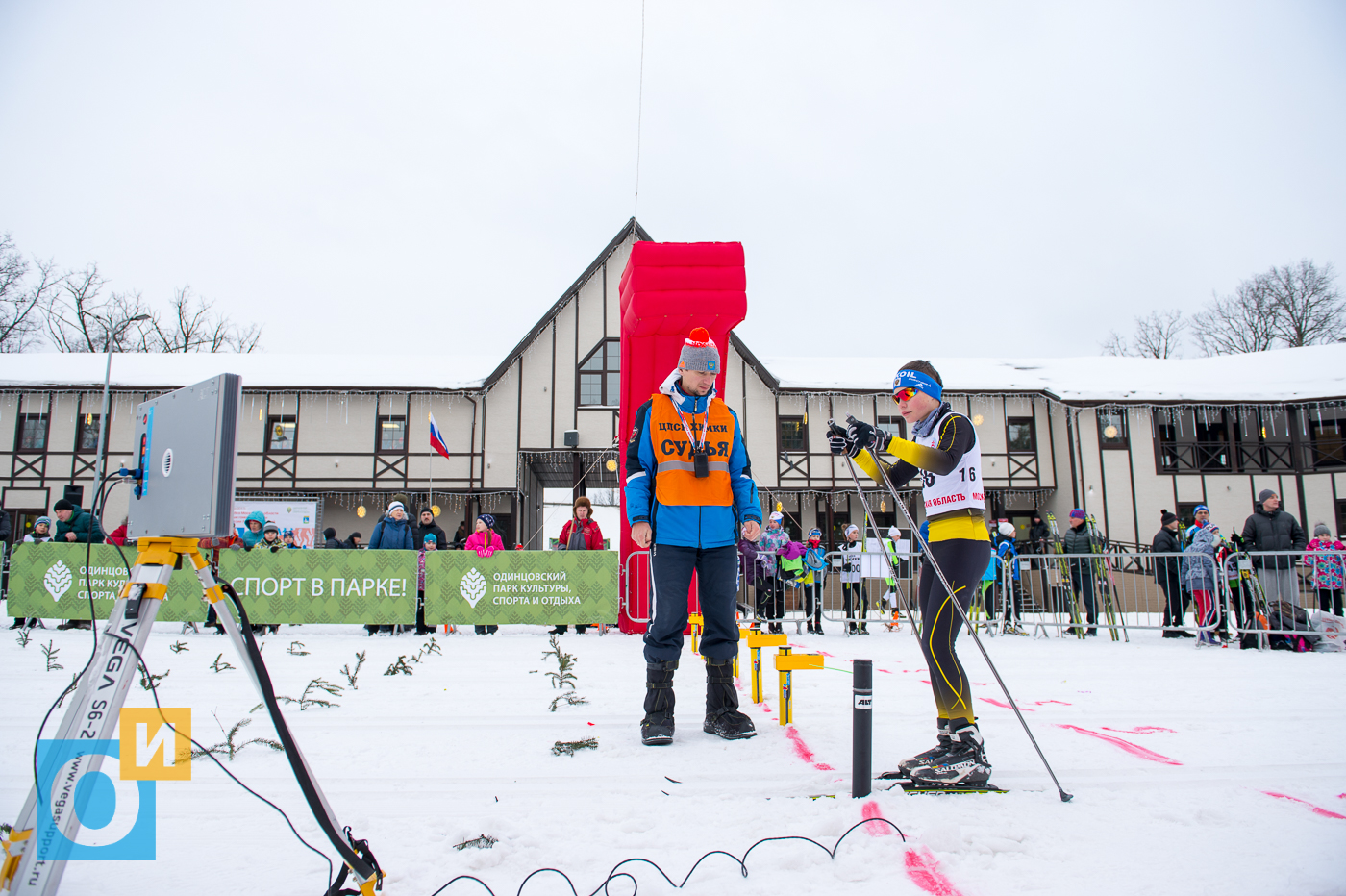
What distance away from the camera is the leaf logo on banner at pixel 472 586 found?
28.0 feet

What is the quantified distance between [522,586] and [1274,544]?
29.4 ft

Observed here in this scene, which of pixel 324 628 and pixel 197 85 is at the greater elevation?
pixel 197 85

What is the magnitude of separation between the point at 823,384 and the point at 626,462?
17314 millimetres

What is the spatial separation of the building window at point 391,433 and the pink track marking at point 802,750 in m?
18.7

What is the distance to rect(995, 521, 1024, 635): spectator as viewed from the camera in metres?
9.80

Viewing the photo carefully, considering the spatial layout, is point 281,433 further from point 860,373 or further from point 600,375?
point 860,373

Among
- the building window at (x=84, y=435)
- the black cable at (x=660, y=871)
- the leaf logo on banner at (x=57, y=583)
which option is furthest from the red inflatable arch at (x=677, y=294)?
the building window at (x=84, y=435)

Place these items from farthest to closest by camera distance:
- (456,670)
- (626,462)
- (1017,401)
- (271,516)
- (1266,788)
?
(1017,401)
(271,516)
(456,670)
(626,462)
(1266,788)

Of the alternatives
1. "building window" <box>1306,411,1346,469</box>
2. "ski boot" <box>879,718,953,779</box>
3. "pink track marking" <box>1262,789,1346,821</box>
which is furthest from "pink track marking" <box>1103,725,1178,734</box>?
"building window" <box>1306,411,1346,469</box>

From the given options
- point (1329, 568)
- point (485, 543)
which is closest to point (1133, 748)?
point (485, 543)

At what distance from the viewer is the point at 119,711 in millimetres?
1621

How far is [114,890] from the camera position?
178 cm

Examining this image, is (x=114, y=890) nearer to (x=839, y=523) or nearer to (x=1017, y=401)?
(x=839, y=523)

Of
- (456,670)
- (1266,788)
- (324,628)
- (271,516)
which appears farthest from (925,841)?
(271,516)
